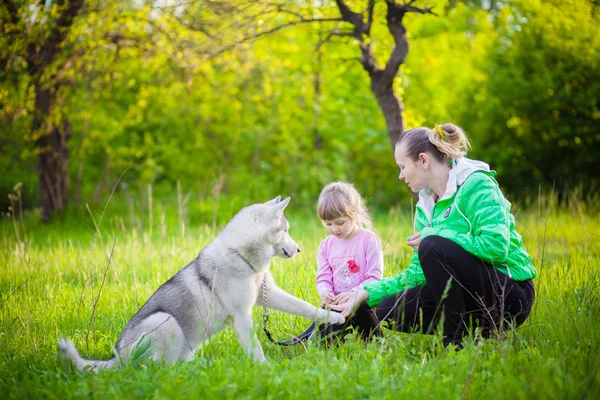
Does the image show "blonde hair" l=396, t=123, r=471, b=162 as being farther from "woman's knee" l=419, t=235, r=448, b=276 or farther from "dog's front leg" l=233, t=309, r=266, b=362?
"dog's front leg" l=233, t=309, r=266, b=362

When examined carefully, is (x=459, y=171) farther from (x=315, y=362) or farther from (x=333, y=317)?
(x=315, y=362)

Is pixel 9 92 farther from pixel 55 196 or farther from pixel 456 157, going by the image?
pixel 456 157

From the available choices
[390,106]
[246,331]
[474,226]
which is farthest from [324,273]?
[390,106]

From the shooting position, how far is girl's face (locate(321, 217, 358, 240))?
12.4 ft

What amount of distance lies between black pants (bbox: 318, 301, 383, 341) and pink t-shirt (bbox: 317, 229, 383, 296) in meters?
0.19

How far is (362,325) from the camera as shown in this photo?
3.88 metres

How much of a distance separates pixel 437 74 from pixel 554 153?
3.55 m

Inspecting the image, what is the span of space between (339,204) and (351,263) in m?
0.46

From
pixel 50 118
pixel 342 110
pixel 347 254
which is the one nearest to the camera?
pixel 347 254

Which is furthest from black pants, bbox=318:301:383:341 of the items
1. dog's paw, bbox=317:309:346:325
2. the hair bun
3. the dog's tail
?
the dog's tail

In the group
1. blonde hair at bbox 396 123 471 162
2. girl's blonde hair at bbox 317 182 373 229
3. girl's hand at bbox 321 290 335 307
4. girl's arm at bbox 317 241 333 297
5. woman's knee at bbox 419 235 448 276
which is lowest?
girl's hand at bbox 321 290 335 307

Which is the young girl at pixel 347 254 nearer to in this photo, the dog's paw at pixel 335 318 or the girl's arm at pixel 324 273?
the girl's arm at pixel 324 273

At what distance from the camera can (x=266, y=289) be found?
3803 mm

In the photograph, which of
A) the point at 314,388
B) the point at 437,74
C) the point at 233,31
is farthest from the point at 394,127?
the point at 437,74
